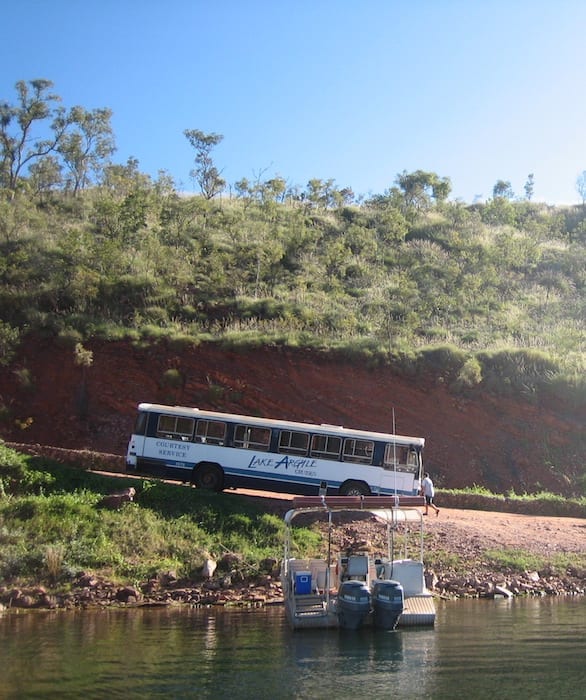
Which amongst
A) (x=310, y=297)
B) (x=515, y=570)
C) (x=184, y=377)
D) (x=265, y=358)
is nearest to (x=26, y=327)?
(x=184, y=377)

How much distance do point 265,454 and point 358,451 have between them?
3.21m

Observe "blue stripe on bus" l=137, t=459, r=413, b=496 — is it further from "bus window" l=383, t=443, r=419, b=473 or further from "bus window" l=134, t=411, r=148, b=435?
"bus window" l=134, t=411, r=148, b=435

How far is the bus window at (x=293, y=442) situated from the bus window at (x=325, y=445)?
276 mm

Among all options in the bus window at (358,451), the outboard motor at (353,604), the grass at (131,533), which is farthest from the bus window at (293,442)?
the outboard motor at (353,604)

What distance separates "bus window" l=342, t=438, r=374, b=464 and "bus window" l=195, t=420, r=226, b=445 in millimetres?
4276

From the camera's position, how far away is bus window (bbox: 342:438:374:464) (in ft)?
89.6

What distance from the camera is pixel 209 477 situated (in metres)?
27.5

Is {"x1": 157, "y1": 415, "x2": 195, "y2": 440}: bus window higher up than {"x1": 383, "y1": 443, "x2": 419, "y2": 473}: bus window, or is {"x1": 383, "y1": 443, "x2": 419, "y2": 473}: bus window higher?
{"x1": 157, "y1": 415, "x2": 195, "y2": 440}: bus window

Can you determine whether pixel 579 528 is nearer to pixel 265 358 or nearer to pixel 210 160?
pixel 265 358

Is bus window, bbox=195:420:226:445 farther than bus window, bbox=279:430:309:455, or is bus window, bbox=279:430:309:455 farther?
bus window, bbox=195:420:226:445

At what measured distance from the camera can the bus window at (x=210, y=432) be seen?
27453 mm

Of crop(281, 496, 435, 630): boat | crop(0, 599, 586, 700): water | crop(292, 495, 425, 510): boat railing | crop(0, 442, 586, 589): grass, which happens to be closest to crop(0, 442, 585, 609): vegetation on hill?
crop(0, 442, 586, 589): grass

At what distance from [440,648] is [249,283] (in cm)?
3315

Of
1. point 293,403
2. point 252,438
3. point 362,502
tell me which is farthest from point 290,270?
point 362,502
